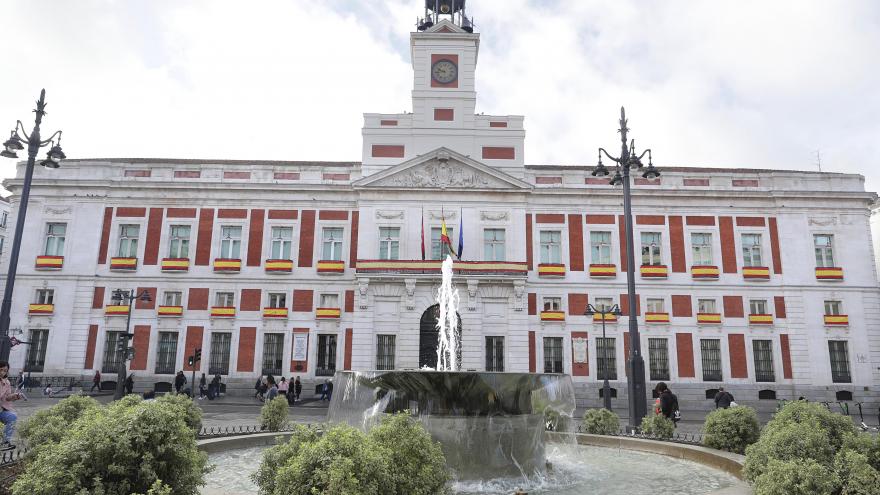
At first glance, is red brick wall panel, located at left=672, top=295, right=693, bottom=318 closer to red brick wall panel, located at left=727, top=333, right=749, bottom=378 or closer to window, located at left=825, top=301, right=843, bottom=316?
red brick wall panel, located at left=727, top=333, right=749, bottom=378

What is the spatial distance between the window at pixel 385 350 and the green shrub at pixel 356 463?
25796 mm

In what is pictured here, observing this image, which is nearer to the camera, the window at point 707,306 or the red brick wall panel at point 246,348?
the red brick wall panel at point 246,348

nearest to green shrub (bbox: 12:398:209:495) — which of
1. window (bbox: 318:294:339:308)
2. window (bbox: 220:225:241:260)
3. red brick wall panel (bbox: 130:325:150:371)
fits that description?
window (bbox: 318:294:339:308)

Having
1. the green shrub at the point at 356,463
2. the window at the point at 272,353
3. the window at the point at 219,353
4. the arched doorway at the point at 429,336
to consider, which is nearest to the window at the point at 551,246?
the arched doorway at the point at 429,336

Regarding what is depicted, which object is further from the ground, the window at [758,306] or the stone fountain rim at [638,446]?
the window at [758,306]

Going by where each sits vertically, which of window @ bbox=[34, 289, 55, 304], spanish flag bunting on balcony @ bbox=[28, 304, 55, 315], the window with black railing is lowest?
the window with black railing

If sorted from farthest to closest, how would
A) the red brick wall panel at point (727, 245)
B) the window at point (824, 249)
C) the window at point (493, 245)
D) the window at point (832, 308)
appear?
the window at point (824, 249) → the red brick wall panel at point (727, 245) → the window at point (493, 245) → the window at point (832, 308)

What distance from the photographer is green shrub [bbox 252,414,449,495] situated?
4.72m

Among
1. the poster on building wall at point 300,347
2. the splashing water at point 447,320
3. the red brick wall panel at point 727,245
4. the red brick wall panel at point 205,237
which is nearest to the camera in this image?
the splashing water at point 447,320

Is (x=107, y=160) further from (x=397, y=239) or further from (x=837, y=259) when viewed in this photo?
(x=837, y=259)

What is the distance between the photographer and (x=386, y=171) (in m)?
33.0

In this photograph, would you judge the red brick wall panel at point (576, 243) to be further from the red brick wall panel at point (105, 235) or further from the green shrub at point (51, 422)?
the green shrub at point (51, 422)

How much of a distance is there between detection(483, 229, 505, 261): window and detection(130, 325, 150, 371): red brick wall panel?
63.9ft

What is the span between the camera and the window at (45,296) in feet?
107
